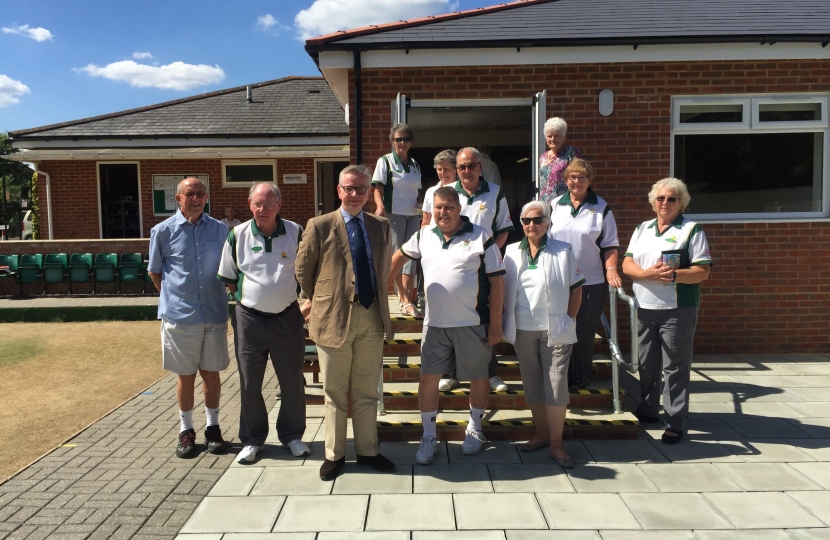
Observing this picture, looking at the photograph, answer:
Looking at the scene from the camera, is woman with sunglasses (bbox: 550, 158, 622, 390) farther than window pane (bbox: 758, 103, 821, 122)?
No

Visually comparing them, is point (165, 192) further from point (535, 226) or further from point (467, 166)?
point (535, 226)

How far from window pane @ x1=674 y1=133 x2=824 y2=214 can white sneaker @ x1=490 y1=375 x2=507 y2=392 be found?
3512mm

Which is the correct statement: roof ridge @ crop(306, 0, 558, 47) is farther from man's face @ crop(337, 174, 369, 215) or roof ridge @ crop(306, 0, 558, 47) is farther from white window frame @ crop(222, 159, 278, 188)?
white window frame @ crop(222, 159, 278, 188)

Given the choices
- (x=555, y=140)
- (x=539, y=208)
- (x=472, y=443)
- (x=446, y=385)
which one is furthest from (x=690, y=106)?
(x=472, y=443)

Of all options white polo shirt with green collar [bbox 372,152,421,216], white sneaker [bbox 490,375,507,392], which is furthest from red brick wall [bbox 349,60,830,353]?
white sneaker [bbox 490,375,507,392]

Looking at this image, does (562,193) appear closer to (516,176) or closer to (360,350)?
(360,350)

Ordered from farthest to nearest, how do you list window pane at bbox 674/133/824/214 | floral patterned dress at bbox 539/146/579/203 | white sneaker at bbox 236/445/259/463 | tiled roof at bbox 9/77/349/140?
tiled roof at bbox 9/77/349/140 < window pane at bbox 674/133/824/214 < floral patterned dress at bbox 539/146/579/203 < white sneaker at bbox 236/445/259/463

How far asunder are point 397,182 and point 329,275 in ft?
5.49

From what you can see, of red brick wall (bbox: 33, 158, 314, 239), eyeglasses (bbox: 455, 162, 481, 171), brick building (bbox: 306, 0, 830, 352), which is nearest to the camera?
eyeglasses (bbox: 455, 162, 481, 171)

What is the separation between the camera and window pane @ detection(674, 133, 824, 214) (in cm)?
695

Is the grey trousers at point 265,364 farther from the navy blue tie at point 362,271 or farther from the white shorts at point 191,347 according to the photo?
the navy blue tie at point 362,271

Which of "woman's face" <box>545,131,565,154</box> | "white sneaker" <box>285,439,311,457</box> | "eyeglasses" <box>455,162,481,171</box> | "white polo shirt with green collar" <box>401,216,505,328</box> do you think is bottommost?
"white sneaker" <box>285,439,311,457</box>

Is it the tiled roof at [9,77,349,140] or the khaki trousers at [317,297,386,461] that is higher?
the tiled roof at [9,77,349,140]

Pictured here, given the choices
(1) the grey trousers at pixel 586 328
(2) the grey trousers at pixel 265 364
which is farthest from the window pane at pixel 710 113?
(2) the grey trousers at pixel 265 364
